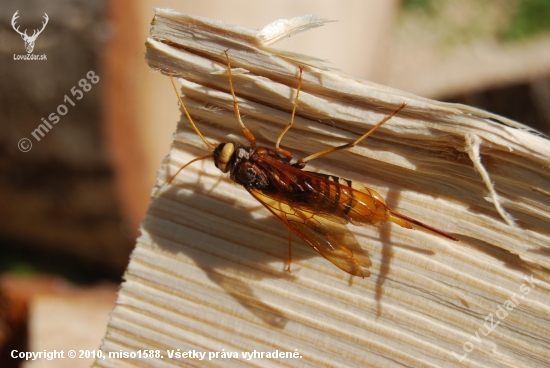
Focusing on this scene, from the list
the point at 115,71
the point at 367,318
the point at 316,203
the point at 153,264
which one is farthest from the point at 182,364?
the point at 115,71

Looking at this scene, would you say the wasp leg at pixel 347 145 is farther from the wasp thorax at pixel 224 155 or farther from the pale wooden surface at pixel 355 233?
the wasp thorax at pixel 224 155

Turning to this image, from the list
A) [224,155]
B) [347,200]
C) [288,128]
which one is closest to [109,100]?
[224,155]

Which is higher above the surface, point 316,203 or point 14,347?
point 316,203

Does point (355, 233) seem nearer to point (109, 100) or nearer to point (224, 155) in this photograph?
point (224, 155)

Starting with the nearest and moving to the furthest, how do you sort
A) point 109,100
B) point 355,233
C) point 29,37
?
point 355,233 < point 29,37 < point 109,100

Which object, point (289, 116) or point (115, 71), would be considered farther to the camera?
point (115, 71)

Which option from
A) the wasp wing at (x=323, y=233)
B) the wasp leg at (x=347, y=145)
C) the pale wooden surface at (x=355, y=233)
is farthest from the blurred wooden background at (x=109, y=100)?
the wasp leg at (x=347, y=145)

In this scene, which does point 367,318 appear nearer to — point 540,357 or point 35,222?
point 540,357
